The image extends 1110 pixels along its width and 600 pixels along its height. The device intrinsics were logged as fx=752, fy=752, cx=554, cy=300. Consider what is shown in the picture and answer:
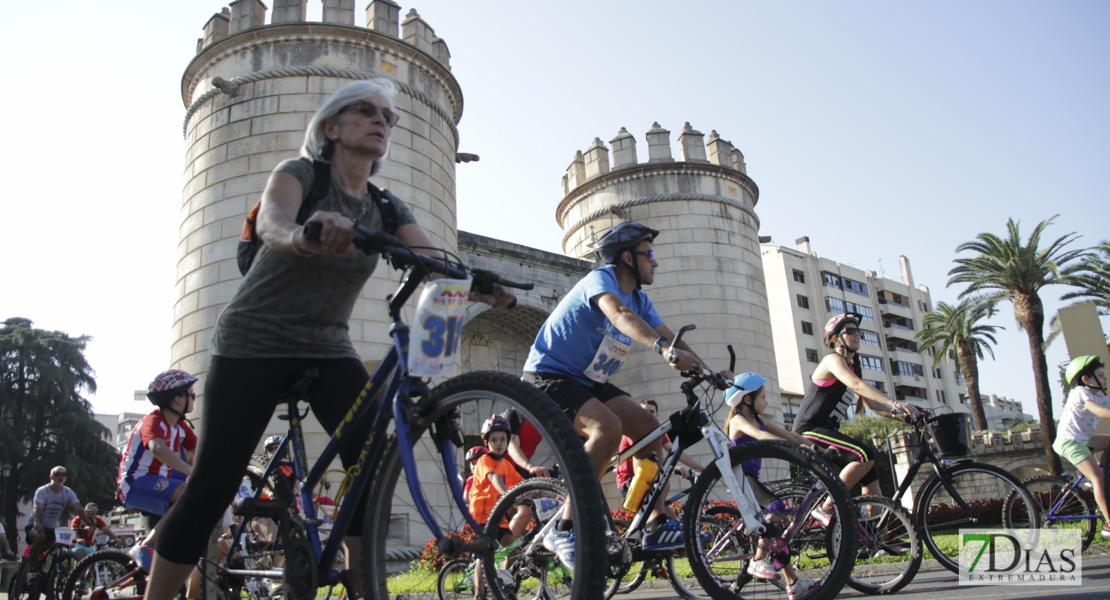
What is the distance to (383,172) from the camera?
40.5ft

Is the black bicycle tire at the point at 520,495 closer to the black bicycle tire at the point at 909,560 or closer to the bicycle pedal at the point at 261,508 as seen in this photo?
the bicycle pedal at the point at 261,508

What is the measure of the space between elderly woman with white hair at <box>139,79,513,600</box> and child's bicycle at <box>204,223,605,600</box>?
0.11 m

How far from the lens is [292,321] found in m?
2.79

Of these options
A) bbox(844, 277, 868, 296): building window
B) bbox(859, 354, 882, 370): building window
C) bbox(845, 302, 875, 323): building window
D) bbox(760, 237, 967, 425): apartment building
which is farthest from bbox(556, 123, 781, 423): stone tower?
bbox(844, 277, 868, 296): building window

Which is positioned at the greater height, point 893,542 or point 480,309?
point 480,309

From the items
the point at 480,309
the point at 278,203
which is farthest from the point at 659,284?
the point at 278,203

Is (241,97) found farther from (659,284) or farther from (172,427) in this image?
(659,284)

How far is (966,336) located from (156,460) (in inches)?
1499

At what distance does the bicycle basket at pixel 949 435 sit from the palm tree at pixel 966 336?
2496cm

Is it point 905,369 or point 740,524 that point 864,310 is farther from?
point 740,524

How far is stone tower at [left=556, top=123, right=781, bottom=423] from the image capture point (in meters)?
17.7

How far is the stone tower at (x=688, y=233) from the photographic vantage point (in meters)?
17.7

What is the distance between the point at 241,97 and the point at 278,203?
11166mm

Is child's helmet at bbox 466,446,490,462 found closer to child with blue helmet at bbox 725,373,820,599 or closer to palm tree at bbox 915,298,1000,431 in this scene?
child with blue helmet at bbox 725,373,820,599
